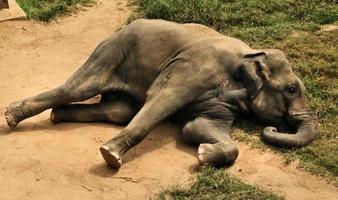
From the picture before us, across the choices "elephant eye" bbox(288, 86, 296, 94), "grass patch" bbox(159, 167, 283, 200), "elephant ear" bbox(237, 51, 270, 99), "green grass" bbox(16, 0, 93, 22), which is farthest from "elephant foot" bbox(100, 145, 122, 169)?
"green grass" bbox(16, 0, 93, 22)

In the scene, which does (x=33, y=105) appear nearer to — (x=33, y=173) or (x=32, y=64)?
(x=33, y=173)

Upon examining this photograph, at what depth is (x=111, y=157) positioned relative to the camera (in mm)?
5453

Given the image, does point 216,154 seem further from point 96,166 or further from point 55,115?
point 55,115

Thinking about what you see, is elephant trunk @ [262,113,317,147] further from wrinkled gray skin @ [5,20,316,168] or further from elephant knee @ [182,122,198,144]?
elephant knee @ [182,122,198,144]

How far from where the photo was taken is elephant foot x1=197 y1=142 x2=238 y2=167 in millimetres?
5473

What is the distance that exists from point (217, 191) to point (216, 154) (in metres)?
0.44

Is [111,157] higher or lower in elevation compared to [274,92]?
lower

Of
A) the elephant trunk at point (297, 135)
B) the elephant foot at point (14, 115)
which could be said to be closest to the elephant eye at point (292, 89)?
the elephant trunk at point (297, 135)

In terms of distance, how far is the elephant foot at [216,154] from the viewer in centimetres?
547

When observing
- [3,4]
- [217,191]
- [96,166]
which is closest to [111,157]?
[96,166]

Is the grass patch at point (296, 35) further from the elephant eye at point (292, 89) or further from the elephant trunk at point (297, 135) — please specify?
the elephant eye at point (292, 89)

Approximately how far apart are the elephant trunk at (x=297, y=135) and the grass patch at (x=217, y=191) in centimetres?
81

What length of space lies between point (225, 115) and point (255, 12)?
11.0ft

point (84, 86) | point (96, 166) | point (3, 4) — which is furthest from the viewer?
point (3, 4)
